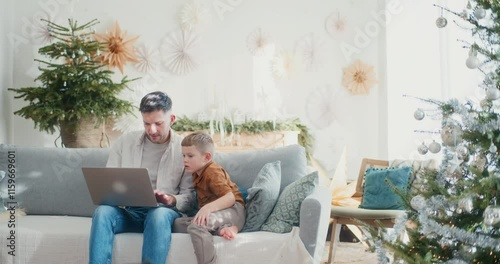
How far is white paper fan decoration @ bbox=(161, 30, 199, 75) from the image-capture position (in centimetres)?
566

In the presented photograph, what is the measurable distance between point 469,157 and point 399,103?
3526mm

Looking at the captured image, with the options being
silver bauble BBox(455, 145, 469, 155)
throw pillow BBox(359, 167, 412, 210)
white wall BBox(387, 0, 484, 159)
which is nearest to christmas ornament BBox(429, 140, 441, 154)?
silver bauble BBox(455, 145, 469, 155)

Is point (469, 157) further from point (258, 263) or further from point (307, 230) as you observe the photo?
point (258, 263)

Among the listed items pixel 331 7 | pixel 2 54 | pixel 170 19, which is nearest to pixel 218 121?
pixel 170 19

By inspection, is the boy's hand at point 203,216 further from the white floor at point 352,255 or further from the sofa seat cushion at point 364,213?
the white floor at point 352,255

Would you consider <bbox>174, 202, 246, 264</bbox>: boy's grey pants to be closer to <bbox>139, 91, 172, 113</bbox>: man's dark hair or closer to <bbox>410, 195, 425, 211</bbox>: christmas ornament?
<bbox>139, 91, 172, 113</bbox>: man's dark hair

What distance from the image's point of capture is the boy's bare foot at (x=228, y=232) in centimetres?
280

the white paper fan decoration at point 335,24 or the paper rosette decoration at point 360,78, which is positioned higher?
the white paper fan decoration at point 335,24

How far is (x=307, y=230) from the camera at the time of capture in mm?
2748

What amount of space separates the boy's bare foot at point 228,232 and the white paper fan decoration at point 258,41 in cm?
311

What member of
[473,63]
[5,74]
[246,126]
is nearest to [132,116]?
[246,126]

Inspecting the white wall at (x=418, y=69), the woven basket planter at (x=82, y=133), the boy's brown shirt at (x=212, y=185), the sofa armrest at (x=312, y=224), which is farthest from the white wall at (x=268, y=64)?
the sofa armrest at (x=312, y=224)

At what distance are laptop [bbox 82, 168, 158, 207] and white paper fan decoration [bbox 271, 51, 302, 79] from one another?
3.06 meters

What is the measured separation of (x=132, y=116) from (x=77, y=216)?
2065 millimetres
